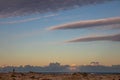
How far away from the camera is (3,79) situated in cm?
7456

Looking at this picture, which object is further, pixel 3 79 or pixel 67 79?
pixel 67 79

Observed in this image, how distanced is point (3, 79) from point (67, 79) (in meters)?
19.2

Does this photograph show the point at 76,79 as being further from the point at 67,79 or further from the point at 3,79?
the point at 3,79

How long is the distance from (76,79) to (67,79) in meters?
2.75

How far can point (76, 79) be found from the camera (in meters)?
80.1

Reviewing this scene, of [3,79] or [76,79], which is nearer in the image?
[3,79]

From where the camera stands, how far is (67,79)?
8012 centimetres

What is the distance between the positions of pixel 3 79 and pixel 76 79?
21864 mm

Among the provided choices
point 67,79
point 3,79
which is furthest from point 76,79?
point 3,79
